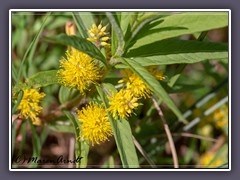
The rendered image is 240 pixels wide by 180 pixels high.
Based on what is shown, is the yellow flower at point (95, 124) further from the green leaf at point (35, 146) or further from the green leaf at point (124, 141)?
the green leaf at point (35, 146)

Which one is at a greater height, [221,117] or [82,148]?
[221,117]

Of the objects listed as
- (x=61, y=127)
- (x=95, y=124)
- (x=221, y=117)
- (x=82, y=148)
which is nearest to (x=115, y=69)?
(x=95, y=124)

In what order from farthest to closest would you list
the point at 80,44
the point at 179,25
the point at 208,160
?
the point at 208,160, the point at 179,25, the point at 80,44

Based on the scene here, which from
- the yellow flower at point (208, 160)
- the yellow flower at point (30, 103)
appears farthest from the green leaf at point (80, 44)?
the yellow flower at point (208, 160)

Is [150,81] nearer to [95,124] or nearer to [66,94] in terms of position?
[95,124]
